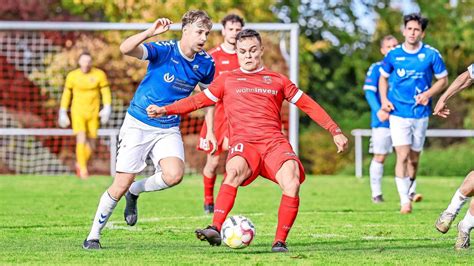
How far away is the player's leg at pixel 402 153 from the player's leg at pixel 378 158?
2.06 m

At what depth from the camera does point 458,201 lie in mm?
9148

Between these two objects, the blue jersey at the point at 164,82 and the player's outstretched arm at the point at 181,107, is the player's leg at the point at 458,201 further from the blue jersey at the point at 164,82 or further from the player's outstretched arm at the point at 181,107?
the blue jersey at the point at 164,82

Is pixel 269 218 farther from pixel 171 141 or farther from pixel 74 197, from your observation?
pixel 74 197

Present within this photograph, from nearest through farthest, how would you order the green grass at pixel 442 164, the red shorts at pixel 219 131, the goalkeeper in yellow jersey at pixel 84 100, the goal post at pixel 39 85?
the red shorts at pixel 219 131 < the goalkeeper in yellow jersey at pixel 84 100 < the goal post at pixel 39 85 < the green grass at pixel 442 164

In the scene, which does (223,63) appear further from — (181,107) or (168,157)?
(181,107)

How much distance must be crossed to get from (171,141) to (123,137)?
0.40 metres

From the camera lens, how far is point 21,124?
25844 millimetres

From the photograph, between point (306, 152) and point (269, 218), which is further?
point (306, 152)

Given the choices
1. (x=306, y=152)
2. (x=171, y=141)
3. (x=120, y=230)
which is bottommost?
(x=306, y=152)

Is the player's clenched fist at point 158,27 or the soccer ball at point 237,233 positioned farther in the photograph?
the player's clenched fist at point 158,27

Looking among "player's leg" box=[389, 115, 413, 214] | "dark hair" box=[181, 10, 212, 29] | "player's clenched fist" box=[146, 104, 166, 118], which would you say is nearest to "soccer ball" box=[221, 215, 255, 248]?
"player's clenched fist" box=[146, 104, 166, 118]

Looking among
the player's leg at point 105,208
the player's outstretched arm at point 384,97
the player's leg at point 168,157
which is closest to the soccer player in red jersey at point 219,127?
the player's outstretched arm at point 384,97

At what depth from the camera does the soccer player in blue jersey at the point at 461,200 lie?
8.89 meters

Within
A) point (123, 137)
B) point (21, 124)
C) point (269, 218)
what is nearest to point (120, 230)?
point (123, 137)
